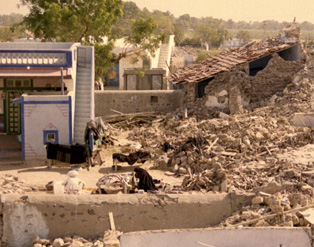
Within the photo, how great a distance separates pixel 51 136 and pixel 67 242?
756 cm

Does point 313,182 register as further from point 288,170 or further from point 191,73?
point 191,73

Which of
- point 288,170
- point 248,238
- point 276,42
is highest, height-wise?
point 276,42

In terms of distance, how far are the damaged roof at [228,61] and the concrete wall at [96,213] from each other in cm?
1178

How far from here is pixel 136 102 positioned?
26.5 metres

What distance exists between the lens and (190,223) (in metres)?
14.2

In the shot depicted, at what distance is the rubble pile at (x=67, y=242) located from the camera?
44.1 ft

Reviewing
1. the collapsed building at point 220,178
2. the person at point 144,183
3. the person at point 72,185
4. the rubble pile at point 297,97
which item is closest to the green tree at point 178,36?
the collapsed building at point 220,178

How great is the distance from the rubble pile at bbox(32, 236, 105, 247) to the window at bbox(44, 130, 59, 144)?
7130 mm

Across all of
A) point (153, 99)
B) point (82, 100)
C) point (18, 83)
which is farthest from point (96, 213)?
point (153, 99)

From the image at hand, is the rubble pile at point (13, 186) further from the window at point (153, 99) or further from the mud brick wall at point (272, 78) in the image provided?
the mud brick wall at point (272, 78)

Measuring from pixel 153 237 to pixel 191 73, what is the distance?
49.6 ft

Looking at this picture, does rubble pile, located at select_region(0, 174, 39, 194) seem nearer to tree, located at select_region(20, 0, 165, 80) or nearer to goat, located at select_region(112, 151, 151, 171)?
goat, located at select_region(112, 151, 151, 171)

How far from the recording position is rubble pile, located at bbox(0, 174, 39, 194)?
15937 millimetres

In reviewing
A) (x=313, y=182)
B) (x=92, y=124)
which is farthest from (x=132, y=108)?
(x=313, y=182)
